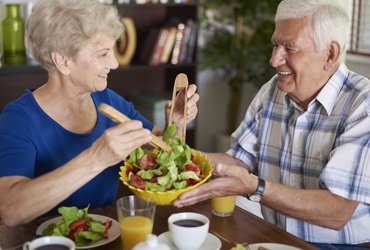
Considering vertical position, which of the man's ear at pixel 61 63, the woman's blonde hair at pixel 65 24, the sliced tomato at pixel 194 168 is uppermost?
the woman's blonde hair at pixel 65 24

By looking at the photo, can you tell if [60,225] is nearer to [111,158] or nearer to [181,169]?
[111,158]

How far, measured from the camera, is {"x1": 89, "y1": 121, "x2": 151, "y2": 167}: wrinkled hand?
1.46m

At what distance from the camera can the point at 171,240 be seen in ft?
4.81

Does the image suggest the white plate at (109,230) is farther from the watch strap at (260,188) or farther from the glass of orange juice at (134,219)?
the watch strap at (260,188)

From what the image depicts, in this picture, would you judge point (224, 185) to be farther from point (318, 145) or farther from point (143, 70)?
point (143, 70)

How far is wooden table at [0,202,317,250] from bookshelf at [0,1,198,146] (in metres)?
2.10

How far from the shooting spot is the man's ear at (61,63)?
180 cm

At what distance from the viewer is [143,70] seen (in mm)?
4160

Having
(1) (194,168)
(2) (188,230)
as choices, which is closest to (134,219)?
(2) (188,230)

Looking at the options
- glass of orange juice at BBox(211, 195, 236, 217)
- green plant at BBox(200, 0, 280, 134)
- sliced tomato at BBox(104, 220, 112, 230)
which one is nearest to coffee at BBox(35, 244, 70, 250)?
sliced tomato at BBox(104, 220, 112, 230)

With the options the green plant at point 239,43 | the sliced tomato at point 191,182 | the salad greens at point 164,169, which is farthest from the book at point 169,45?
the sliced tomato at point 191,182

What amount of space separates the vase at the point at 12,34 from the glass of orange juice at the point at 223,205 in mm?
2075

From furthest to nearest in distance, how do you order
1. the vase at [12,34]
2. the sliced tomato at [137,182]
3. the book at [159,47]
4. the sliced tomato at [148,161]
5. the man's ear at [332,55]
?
1. the book at [159,47]
2. the vase at [12,34]
3. the man's ear at [332,55]
4. the sliced tomato at [148,161]
5. the sliced tomato at [137,182]

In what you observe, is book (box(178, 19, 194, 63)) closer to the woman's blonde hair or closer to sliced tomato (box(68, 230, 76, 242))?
the woman's blonde hair
